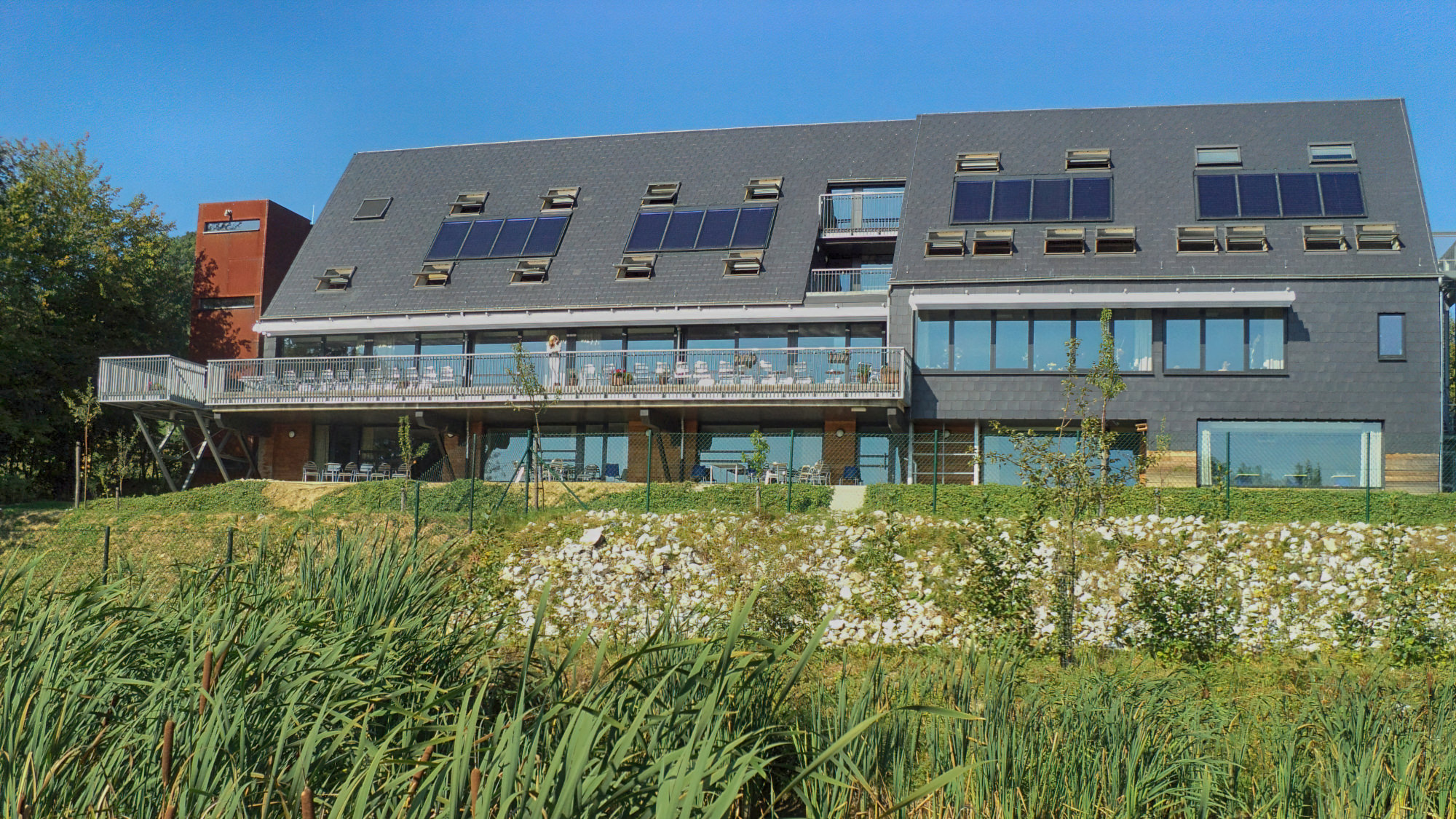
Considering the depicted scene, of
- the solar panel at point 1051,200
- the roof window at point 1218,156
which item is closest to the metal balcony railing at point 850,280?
the solar panel at point 1051,200

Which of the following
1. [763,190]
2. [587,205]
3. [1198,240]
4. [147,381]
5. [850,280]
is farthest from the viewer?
[587,205]

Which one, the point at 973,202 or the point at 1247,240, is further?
the point at 973,202

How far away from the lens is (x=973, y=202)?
A: 2311cm

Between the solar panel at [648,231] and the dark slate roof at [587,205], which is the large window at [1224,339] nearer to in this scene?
the dark slate roof at [587,205]

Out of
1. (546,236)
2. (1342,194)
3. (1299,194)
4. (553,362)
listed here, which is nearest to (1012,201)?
(1299,194)

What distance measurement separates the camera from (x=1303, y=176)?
22125mm

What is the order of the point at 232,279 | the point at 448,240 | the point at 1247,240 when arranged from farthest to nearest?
the point at 232,279 → the point at 448,240 → the point at 1247,240

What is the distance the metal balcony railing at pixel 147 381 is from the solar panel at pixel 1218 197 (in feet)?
70.3

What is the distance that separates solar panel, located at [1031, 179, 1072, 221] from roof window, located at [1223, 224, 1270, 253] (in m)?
3.07

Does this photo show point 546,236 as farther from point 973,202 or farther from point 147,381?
point 973,202

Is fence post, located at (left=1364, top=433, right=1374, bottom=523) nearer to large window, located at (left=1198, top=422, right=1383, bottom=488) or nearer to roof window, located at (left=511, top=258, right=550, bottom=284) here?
large window, located at (left=1198, top=422, right=1383, bottom=488)

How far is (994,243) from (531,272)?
396 inches

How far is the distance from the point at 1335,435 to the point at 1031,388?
17.8 ft

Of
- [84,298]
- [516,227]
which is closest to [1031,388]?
[516,227]
